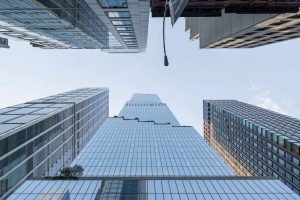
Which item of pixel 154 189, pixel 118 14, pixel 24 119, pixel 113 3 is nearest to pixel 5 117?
pixel 24 119

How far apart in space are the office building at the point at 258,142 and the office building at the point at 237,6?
60.0 m

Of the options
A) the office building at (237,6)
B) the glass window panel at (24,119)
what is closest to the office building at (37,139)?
the glass window panel at (24,119)

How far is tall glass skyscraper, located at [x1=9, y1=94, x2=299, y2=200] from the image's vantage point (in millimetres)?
51281

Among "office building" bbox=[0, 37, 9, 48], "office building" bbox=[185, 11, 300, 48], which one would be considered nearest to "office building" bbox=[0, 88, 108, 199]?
"office building" bbox=[0, 37, 9, 48]

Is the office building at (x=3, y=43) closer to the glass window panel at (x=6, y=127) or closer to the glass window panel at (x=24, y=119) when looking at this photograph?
the glass window panel at (x=6, y=127)

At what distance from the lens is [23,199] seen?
4662 centimetres

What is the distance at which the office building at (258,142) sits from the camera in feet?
289

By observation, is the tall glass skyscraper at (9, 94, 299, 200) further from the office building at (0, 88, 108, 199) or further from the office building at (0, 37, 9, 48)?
the office building at (0, 37, 9, 48)

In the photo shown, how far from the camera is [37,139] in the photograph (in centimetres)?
7756

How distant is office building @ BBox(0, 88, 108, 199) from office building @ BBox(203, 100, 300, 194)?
69531 mm

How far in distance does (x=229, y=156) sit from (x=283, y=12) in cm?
11652

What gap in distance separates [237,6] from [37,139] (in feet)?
203

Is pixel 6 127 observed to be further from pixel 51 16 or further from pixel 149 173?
pixel 149 173

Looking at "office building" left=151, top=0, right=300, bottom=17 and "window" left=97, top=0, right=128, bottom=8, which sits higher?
"window" left=97, top=0, right=128, bottom=8
